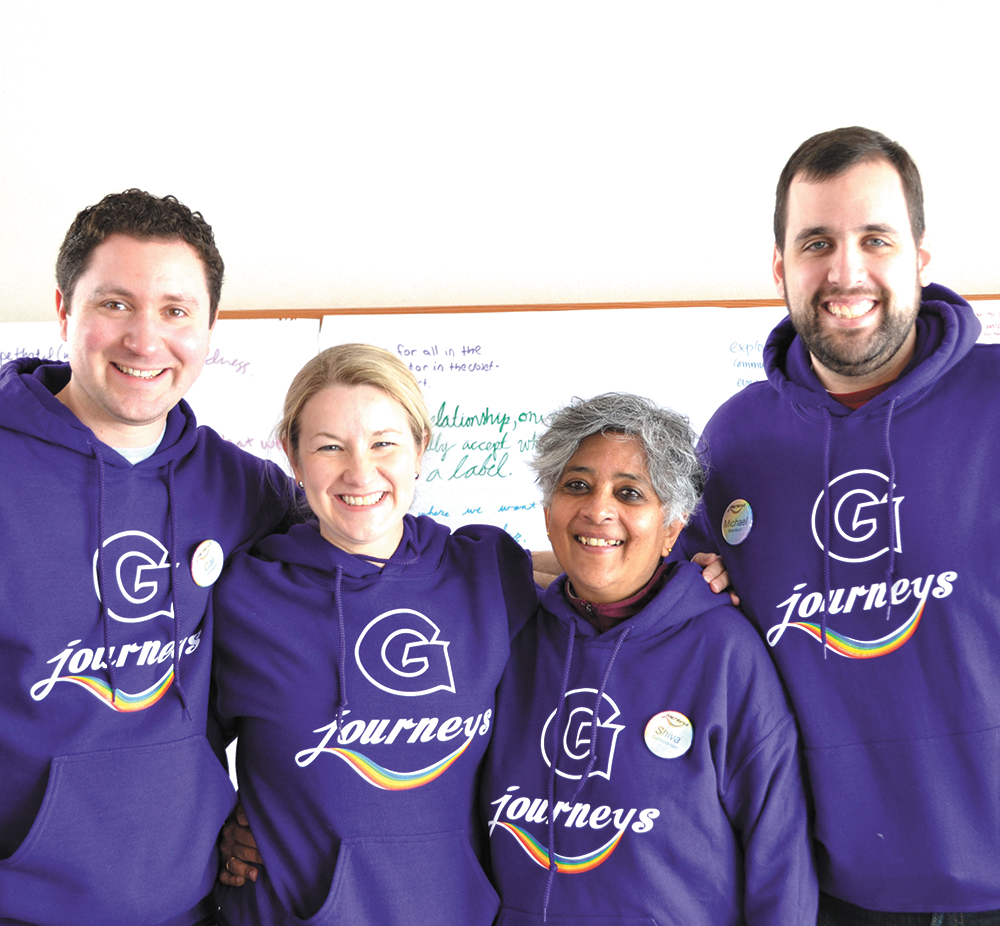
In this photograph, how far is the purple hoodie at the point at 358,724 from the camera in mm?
1452

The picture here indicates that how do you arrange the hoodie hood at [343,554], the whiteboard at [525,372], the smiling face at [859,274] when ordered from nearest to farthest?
1. the smiling face at [859,274]
2. the hoodie hood at [343,554]
3. the whiteboard at [525,372]

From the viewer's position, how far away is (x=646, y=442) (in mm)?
1587

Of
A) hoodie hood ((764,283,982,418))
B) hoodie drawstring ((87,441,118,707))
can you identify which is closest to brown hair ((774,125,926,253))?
hoodie hood ((764,283,982,418))

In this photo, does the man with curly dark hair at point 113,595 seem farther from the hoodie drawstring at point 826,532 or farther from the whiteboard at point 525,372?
the whiteboard at point 525,372

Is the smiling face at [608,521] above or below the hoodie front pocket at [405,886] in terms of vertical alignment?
above

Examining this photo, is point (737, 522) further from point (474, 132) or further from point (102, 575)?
point (474, 132)

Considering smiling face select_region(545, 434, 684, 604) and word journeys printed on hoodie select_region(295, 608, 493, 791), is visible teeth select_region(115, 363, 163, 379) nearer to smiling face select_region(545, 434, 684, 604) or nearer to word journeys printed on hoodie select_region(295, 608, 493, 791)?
word journeys printed on hoodie select_region(295, 608, 493, 791)

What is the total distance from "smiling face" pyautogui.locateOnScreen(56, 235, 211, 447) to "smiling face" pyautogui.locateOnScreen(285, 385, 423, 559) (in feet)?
0.82

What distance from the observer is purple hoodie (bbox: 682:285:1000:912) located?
4.60 ft

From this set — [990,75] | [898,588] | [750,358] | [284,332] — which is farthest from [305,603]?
[990,75]

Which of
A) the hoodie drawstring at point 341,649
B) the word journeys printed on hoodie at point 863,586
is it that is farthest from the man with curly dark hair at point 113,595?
the word journeys printed on hoodie at point 863,586

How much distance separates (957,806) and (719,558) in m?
0.57

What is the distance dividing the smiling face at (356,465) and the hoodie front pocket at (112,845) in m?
0.48

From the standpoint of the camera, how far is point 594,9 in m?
2.78
